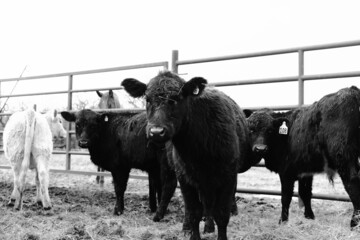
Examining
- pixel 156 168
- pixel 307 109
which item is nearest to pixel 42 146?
pixel 156 168

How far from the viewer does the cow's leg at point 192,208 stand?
4094 mm

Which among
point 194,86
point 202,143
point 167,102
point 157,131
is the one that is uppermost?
point 194,86

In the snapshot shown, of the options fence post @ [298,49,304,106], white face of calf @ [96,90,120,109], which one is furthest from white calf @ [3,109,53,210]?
fence post @ [298,49,304,106]

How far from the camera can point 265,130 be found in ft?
17.8

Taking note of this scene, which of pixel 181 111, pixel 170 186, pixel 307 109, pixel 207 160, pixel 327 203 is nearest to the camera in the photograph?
pixel 181 111

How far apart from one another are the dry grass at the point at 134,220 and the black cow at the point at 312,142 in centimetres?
42

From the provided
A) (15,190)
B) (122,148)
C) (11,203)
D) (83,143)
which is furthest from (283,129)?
(11,203)

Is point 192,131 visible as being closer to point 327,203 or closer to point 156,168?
point 156,168

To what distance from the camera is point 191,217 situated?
4.13 m

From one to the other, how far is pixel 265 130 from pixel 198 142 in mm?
1696

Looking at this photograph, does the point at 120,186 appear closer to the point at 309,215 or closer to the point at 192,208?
the point at 192,208

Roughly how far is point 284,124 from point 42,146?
3.29 m

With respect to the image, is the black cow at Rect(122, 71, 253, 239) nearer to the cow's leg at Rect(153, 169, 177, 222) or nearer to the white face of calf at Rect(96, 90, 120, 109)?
the cow's leg at Rect(153, 169, 177, 222)

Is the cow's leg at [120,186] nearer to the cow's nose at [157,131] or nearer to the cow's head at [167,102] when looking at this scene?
the cow's head at [167,102]
